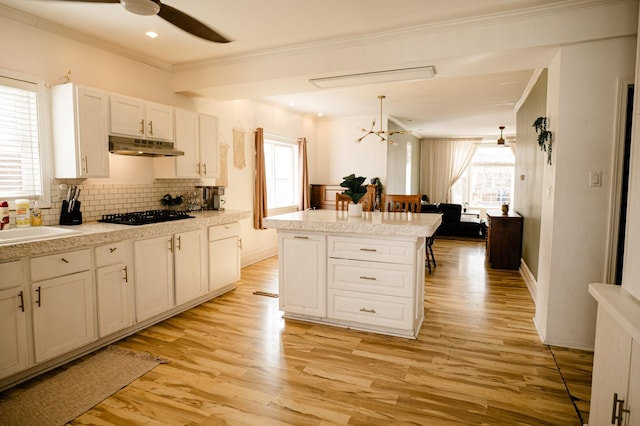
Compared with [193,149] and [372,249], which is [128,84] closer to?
[193,149]

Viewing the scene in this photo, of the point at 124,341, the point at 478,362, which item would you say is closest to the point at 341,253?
the point at 478,362

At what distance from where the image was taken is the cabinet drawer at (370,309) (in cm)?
321

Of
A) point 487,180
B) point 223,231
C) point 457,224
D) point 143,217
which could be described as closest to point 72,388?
point 143,217

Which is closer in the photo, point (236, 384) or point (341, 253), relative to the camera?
point (236, 384)

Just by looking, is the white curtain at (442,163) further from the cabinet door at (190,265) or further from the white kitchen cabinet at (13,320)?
the white kitchen cabinet at (13,320)

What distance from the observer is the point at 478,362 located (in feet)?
9.39

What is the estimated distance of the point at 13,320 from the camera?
2467 mm

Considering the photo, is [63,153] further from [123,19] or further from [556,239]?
[556,239]

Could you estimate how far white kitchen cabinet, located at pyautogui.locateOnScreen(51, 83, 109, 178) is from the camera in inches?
125

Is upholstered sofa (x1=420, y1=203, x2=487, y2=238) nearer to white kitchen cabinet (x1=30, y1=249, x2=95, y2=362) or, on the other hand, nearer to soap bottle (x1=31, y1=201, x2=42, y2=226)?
white kitchen cabinet (x1=30, y1=249, x2=95, y2=362)

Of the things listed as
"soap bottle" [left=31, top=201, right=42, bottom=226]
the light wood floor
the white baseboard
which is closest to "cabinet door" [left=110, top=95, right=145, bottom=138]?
"soap bottle" [left=31, top=201, right=42, bottom=226]

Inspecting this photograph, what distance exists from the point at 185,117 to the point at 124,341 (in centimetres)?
243

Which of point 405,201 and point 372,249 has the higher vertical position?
point 405,201

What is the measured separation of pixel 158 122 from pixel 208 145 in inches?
30.8
